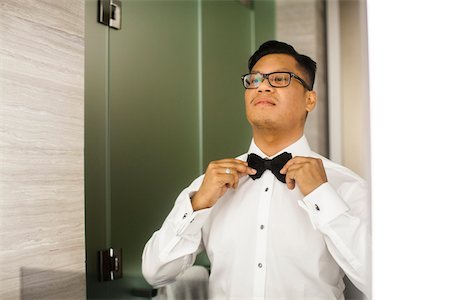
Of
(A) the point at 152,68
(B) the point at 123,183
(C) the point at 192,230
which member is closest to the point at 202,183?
(C) the point at 192,230

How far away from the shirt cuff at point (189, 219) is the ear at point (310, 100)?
45 cm

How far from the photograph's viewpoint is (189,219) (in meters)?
1.68

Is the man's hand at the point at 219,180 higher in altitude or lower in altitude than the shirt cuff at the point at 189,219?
higher

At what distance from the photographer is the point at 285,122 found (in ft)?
5.45

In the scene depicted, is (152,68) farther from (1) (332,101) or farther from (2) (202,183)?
(1) (332,101)

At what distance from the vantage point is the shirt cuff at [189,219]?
1.68m

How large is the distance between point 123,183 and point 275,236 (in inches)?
20.2

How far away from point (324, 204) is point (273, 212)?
0.54 ft

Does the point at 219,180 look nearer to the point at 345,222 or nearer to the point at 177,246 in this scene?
the point at 177,246

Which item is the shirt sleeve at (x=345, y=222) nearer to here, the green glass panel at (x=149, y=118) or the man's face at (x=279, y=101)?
the man's face at (x=279, y=101)

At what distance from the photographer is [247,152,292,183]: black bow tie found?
1.63 m

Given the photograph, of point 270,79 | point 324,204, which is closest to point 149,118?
point 270,79

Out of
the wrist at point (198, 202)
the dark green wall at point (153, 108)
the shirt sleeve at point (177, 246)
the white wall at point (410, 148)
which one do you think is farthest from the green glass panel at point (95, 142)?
the white wall at point (410, 148)

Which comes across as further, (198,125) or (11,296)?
(198,125)
